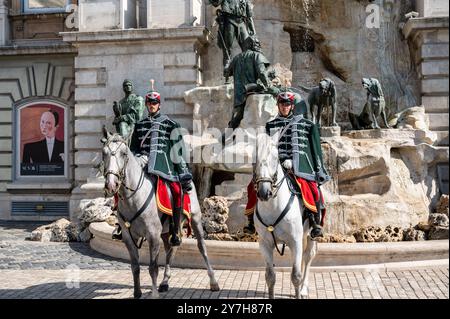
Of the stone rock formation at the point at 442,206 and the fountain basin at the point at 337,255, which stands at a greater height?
the stone rock formation at the point at 442,206

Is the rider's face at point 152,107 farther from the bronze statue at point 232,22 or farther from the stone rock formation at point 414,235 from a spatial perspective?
the bronze statue at point 232,22

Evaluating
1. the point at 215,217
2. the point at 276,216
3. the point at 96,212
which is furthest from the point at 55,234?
the point at 276,216

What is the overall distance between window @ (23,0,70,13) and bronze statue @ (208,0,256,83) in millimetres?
6701

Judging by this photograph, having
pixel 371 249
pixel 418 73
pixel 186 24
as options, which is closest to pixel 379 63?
pixel 418 73

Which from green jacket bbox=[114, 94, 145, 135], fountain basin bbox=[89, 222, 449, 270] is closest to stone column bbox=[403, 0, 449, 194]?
fountain basin bbox=[89, 222, 449, 270]

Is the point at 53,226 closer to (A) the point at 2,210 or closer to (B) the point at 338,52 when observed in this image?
(A) the point at 2,210

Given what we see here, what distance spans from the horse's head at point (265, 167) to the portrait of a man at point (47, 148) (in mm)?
15103

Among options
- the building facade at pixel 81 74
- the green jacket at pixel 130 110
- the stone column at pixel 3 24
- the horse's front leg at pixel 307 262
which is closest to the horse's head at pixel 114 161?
the horse's front leg at pixel 307 262

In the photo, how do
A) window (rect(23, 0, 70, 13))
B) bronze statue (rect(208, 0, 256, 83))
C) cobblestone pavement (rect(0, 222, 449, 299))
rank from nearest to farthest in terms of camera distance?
1. cobblestone pavement (rect(0, 222, 449, 299))
2. bronze statue (rect(208, 0, 256, 83))
3. window (rect(23, 0, 70, 13))

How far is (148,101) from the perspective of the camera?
7.38m

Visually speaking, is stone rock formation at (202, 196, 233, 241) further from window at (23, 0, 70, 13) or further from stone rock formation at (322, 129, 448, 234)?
window at (23, 0, 70, 13)

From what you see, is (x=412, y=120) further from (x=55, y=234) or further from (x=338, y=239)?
(x=55, y=234)

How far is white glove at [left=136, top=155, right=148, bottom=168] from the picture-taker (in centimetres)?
704

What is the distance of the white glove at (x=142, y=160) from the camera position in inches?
277
